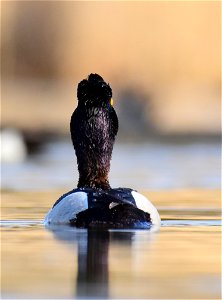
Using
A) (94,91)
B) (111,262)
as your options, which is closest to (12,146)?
(94,91)

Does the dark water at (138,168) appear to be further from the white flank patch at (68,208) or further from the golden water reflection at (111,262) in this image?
the golden water reflection at (111,262)

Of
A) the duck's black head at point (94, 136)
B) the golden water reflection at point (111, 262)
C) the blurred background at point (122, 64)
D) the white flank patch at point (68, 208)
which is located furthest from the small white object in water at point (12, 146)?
the golden water reflection at point (111, 262)

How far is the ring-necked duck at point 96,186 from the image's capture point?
35.0 ft

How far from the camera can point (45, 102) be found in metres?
42.7

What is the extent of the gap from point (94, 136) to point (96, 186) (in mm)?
473

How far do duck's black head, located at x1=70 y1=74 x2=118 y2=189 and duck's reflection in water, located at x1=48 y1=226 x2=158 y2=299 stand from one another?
39.8 inches

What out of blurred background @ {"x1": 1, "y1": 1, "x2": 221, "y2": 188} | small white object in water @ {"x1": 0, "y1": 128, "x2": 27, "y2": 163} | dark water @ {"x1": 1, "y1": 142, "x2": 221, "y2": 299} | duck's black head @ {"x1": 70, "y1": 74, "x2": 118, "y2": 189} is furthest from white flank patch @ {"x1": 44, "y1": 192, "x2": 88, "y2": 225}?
blurred background @ {"x1": 1, "y1": 1, "x2": 221, "y2": 188}

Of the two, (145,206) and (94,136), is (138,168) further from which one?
(145,206)

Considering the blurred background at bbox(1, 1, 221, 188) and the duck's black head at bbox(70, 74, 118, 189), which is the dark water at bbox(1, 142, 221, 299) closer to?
the duck's black head at bbox(70, 74, 118, 189)

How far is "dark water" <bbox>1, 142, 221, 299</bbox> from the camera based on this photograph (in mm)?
7520

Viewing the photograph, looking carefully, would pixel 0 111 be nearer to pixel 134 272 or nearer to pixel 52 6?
pixel 52 6

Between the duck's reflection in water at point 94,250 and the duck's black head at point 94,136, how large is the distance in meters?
1.01

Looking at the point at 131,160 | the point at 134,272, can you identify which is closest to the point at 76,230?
the point at 134,272

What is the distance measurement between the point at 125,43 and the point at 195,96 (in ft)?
11.7
